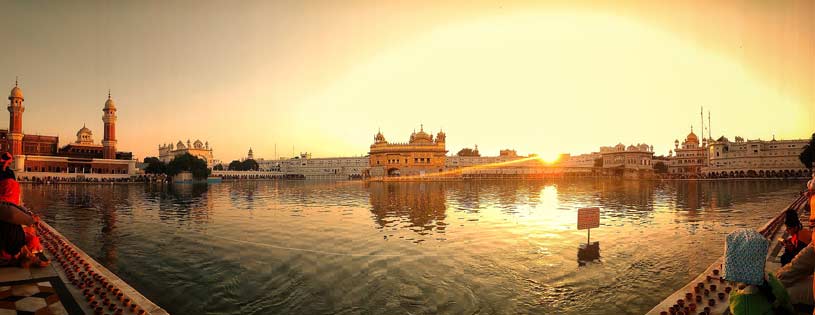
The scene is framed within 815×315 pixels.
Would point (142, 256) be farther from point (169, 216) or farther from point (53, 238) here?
point (169, 216)

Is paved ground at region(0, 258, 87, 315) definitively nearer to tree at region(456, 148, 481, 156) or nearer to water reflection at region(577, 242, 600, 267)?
water reflection at region(577, 242, 600, 267)

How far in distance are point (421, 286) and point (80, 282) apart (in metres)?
6.44

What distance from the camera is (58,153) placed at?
75375 mm

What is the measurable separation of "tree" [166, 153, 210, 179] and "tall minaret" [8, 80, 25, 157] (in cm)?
2197

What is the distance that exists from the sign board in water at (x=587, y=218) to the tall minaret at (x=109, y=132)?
287 ft

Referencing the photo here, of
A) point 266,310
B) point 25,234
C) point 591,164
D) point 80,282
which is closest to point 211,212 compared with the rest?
point 25,234

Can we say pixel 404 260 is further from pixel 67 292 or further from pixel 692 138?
pixel 692 138

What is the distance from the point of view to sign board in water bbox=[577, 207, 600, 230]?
12.9m

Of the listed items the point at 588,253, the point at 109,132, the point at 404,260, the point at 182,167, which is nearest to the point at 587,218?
the point at 588,253

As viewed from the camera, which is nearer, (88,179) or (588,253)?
(588,253)

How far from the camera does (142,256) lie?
11609 millimetres

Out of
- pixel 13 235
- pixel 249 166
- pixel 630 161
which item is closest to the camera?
pixel 13 235

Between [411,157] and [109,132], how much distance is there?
58626mm

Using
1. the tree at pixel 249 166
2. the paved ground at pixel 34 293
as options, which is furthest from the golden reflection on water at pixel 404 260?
the tree at pixel 249 166
